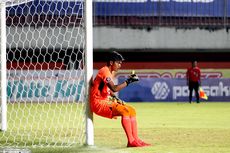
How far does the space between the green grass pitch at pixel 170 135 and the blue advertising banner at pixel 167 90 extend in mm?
8960

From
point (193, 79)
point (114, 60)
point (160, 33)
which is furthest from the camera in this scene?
point (160, 33)

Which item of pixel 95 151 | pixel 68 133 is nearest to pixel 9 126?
pixel 68 133

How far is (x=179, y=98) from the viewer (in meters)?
26.6

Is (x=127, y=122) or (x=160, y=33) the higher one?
(x=160, y=33)

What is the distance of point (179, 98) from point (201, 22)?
14.4 ft

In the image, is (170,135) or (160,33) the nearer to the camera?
(170,135)

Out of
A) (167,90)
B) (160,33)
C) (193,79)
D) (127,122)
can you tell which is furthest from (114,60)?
(160,33)

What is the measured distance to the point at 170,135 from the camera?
11.7m

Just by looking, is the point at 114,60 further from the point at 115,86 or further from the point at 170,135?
the point at 170,135

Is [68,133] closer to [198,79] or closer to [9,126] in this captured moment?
[9,126]

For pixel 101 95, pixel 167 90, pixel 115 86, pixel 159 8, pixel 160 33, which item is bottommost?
pixel 167 90

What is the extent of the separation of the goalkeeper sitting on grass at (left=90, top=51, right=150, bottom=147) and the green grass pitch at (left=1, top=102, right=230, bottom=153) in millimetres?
251

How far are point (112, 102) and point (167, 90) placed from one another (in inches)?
656

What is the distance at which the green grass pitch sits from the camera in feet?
31.0
